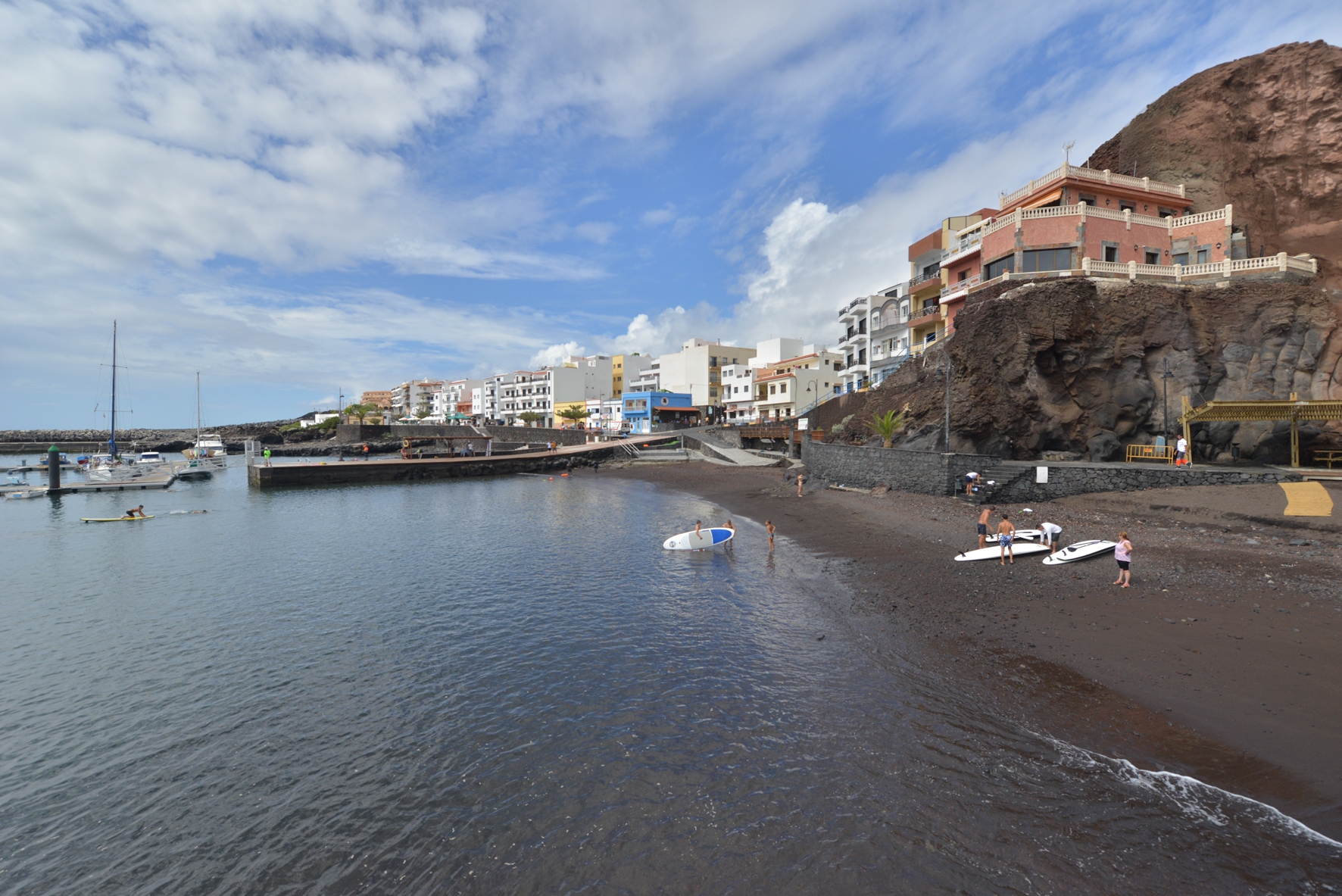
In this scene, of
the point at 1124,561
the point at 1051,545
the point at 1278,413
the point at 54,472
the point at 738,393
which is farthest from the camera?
the point at 738,393

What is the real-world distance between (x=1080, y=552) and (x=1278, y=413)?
1751cm

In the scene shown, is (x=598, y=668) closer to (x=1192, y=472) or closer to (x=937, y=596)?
(x=937, y=596)

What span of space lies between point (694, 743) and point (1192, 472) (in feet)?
88.7

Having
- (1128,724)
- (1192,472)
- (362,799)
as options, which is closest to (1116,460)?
(1192,472)

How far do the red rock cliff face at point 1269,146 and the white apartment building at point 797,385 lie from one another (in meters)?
39.3

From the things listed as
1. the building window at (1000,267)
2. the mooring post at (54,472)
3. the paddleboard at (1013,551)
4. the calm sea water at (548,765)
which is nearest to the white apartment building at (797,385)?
the building window at (1000,267)

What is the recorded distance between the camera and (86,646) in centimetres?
1452

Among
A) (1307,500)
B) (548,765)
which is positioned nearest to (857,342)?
(1307,500)

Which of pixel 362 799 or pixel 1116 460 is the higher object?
pixel 1116 460

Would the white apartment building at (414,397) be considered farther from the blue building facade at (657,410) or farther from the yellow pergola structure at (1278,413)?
the yellow pergola structure at (1278,413)

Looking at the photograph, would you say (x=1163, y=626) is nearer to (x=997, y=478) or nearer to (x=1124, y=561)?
(x=1124, y=561)

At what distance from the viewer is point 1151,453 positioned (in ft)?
99.9

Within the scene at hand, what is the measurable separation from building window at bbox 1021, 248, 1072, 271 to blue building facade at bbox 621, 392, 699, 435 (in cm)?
6253

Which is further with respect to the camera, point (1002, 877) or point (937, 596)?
point (937, 596)
